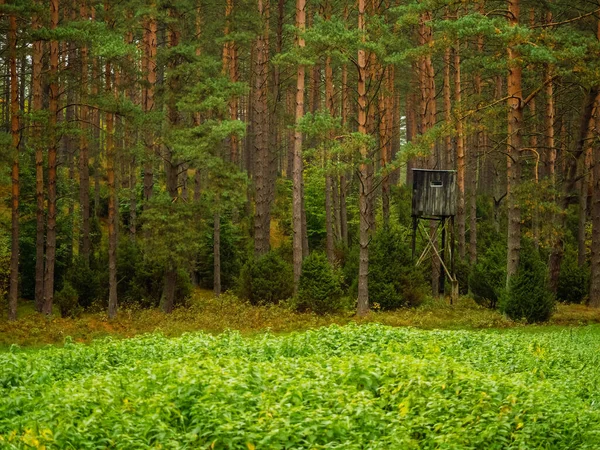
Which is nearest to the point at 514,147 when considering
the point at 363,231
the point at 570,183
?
the point at 570,183

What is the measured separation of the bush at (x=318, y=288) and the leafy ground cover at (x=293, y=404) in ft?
34.6

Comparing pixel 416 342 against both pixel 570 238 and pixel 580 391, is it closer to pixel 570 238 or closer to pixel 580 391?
pixel 580 391

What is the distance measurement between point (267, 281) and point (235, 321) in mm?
3787

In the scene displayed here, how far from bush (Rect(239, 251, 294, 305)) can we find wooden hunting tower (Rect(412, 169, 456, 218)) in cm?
518

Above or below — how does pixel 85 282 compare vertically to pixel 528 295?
below

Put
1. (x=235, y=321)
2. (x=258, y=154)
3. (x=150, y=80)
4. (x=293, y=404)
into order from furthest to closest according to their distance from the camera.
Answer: (x=258, y=154)
(x=150, y=80)
(x=235, y=321)
(x=293, y=404)

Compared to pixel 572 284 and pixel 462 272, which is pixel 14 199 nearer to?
pixel 462 272

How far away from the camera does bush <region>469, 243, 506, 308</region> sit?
24.8m

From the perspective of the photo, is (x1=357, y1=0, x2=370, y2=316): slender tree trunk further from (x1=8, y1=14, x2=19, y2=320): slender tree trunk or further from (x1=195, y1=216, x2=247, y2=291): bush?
(x1=8, y1=14, x2=19, y2=320): slender tree trunk

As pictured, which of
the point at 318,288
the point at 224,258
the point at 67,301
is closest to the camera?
the point at 318,288

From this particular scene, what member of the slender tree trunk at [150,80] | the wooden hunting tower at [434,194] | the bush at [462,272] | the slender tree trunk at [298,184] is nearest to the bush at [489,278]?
the wooden hunting tower at [434,194]

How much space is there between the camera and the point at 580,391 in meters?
10.9

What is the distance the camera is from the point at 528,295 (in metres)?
21.1

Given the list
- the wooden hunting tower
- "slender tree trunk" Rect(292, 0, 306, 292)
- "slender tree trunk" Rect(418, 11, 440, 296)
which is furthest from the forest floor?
the wooden hunting tower
